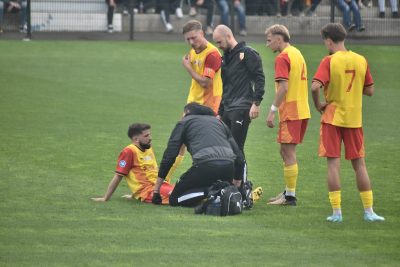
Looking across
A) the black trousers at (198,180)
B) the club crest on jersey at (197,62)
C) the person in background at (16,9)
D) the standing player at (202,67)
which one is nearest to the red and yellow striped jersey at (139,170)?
the black trousers at (198,180)

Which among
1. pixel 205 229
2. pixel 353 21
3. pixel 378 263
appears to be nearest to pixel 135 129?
pixel 205 229

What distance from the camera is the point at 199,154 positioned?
1255 cm

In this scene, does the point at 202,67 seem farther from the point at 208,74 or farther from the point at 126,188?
the point at 126,188

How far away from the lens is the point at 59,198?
43.7ft

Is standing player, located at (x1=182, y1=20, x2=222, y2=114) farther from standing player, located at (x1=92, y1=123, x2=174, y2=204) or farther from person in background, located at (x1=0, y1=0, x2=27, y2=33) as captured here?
person in background, located at (x1=0, y1=0, x2=27, y2=33)

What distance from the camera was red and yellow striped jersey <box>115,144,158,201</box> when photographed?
515 inches

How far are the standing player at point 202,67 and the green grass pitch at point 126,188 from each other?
1367 mm

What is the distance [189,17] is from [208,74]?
19278 millimetres

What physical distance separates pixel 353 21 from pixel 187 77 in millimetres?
7265

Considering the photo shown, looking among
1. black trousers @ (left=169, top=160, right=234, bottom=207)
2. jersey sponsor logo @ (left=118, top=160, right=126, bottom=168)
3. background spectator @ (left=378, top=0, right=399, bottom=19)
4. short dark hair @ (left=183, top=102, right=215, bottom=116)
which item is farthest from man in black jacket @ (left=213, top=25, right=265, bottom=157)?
background spectator @ (left=378, top=0, right=399, bottom=19)

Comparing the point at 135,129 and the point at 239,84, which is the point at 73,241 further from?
the point at 239,84

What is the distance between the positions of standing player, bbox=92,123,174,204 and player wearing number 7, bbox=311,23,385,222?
2058 mm

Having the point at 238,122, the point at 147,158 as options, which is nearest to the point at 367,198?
the point at 238,122

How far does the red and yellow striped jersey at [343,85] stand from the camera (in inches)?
464
